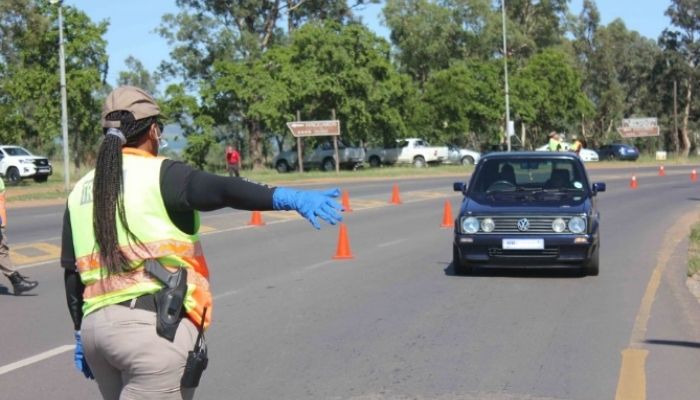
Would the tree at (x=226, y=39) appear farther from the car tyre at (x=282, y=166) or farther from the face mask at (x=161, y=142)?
the face mask at (x=161, y=142)

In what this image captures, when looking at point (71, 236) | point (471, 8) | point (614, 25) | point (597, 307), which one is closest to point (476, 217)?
point (597, 307)

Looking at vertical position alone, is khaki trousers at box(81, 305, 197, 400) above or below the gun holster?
below

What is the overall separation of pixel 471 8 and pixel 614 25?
20.5 metres

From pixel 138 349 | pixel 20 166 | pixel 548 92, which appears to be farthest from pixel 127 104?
pixel 548 92

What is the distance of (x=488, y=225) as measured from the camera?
39.4 feet

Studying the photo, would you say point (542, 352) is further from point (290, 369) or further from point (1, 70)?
point (1, 70)

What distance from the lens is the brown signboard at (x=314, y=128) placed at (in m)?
49.5

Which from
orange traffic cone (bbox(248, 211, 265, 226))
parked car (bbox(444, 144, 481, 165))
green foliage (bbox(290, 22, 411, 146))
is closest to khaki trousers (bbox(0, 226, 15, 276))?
orange traffic cone (bbox(248, 211, 265, 226))

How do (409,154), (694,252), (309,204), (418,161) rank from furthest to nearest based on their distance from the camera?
(409,154) → (418,161) → (694,252) → (309,204)

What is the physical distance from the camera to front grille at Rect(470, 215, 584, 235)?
11.9 metres

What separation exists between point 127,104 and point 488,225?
894cm

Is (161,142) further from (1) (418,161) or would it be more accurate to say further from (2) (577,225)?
(1) (418,161)

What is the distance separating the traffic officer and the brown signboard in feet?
151

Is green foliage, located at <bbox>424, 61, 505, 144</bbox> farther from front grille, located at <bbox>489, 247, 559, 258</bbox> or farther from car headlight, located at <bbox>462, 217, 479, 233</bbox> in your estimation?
front grille, located at <bbox>489, 247, 559, 258</bbox>
